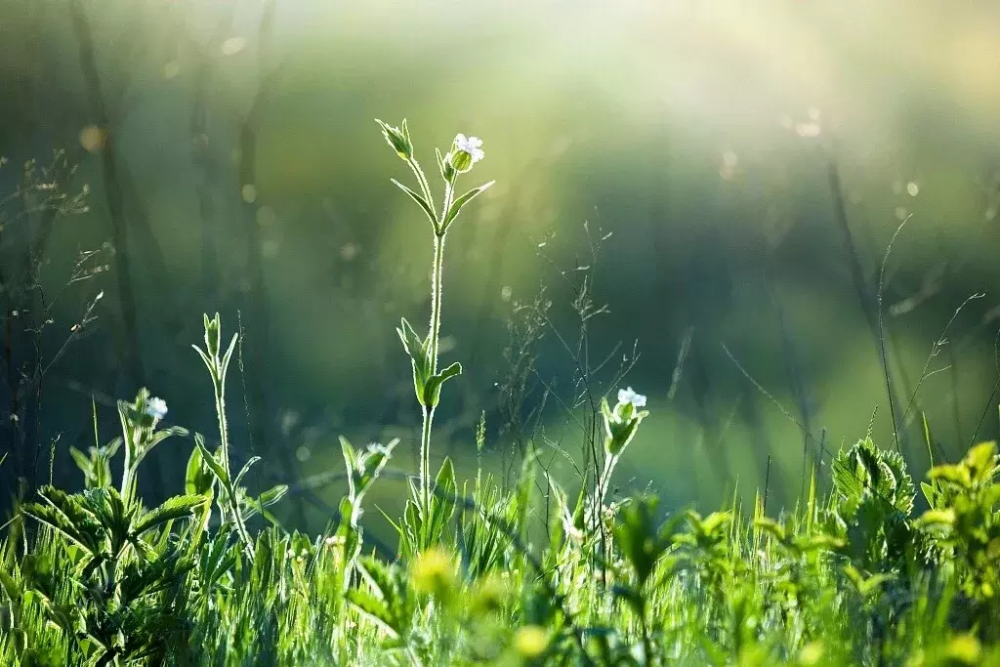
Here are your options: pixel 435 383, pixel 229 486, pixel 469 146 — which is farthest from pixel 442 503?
pixel 469 146

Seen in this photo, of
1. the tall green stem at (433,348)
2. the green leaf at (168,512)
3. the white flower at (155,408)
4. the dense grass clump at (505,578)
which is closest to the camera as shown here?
the dense grass clump at (505,578)

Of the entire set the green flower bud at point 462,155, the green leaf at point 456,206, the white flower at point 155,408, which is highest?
the green flower bud at point 462,155

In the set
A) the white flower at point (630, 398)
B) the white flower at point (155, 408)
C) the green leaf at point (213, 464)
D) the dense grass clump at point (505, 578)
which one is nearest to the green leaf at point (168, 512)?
the dense grass clump at point (505, 578)

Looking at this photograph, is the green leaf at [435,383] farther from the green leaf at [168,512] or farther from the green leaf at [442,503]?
the green leaf at [168,512]

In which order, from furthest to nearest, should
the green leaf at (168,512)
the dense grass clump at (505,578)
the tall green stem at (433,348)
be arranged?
1. the tall green stem at (433,348)
2. the green leaf at (168,512)
3. the dense grass clump at (505,578)

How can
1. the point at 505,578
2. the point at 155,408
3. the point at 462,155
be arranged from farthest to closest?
1. the point at 155,408
2. the point at 462,155
3. the point at 505,578

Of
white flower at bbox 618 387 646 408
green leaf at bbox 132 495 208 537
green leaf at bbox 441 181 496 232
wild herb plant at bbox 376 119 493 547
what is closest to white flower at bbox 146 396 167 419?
green leaf at bbox 132 495 208 537

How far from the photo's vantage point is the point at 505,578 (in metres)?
1.28

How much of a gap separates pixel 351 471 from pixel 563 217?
809mm

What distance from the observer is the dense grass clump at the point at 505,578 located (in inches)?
38.4

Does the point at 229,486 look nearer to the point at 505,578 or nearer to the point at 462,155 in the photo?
the point at 505,578

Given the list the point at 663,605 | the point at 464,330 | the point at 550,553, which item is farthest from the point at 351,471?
the point at 464,330

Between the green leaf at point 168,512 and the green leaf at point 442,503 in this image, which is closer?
the green leaf at point 168,512

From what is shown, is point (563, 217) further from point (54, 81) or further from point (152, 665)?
point (54, 81)
